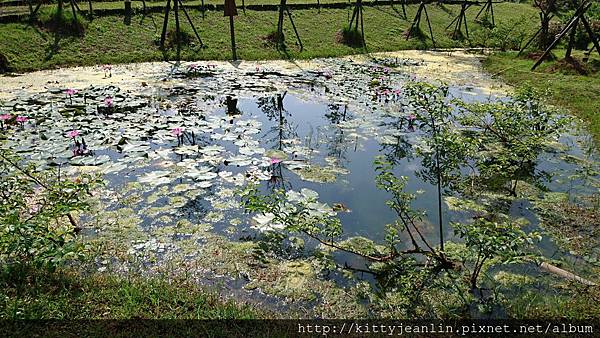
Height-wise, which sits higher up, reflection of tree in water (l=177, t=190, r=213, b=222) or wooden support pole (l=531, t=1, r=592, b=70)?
wooden support pole (l=531, t=1, r=592, b=70)

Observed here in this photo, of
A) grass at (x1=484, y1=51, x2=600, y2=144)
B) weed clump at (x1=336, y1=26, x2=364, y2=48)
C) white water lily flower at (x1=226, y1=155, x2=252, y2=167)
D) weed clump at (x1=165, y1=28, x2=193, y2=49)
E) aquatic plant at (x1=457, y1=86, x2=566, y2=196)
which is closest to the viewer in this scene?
aquatic plant at (x1=457, y1=86, x2=566, y2=196)

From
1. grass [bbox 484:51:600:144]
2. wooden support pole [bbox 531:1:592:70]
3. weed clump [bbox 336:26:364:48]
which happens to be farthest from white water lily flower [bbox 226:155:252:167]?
weed clump [bbox 336:26:364:48]

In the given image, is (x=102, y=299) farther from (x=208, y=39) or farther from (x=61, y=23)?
(x=61, y=23)

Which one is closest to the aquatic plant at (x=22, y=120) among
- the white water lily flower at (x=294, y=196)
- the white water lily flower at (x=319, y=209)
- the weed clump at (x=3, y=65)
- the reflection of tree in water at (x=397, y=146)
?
the weed clump at (x=3, y=65)

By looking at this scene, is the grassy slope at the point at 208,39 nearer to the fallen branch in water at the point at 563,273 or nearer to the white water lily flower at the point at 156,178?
the white water lily flower at the point at 156,178

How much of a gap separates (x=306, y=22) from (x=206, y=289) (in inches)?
556

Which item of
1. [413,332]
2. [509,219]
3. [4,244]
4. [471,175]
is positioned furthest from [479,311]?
[4,244]

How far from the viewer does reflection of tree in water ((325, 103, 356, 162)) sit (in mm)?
6453

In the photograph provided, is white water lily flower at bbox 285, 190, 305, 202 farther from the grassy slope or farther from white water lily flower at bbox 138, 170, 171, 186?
the grassy slope

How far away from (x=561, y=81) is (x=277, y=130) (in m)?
7.38

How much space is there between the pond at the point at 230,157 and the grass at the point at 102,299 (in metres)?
0.27

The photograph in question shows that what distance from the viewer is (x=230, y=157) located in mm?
6031

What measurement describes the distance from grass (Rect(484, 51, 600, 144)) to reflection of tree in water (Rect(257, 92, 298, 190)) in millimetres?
4299

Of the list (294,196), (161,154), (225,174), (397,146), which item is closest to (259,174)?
(225,174)
